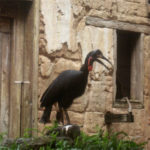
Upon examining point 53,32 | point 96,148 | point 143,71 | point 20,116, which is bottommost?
point 96,148

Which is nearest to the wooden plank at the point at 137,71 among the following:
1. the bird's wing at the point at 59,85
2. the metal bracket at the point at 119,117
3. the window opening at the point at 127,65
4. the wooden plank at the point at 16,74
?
the window opening at the point at 127,65

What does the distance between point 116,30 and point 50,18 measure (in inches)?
46.9

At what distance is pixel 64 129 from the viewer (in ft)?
17.8

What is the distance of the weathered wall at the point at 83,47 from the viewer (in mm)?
5875

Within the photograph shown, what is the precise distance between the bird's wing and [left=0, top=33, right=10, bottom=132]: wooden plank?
1.72 feet

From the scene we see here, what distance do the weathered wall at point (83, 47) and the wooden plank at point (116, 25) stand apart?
0.21 feet

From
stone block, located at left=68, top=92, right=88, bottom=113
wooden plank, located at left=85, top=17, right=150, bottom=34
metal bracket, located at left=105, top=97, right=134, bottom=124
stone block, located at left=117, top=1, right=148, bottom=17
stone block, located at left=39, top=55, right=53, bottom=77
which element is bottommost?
metal bracket, located at left=105, top=97, right=134, bottom=124

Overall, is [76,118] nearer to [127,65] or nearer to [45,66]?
[45,66]

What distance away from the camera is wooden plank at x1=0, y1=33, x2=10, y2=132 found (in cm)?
584

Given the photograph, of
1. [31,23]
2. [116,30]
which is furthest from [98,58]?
[31,23]

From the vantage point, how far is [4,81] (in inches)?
231

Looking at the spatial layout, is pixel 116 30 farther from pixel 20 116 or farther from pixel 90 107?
pixel 20 116

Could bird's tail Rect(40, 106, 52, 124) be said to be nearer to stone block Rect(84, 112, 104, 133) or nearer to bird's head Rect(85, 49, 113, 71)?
stone block Rect(84, 112, 104, 133)

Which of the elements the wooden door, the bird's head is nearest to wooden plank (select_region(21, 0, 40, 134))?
the wooden door
